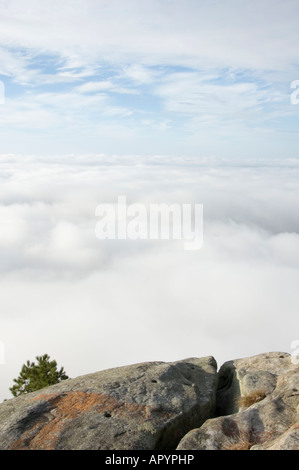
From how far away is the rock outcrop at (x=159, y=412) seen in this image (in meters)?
14.3

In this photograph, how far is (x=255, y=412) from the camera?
1570 centimetres

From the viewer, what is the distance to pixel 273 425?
14711 millimetres

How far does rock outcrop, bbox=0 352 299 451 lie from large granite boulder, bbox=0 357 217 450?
0.12ft

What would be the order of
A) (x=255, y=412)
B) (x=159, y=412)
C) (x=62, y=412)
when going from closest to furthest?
(x=255, y=412) → (x=159, y=412) → (x=62, y=412)

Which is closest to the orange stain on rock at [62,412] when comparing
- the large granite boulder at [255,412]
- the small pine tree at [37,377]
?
the large granite boulder at [255,412]

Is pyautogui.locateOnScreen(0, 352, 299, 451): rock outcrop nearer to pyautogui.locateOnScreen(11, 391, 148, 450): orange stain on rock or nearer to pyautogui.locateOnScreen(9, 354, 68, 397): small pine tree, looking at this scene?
pyautogui.locateOnScreen(11, 391, 148, 450): orange stain on rock

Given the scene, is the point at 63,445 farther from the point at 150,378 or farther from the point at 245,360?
the point at 245,360

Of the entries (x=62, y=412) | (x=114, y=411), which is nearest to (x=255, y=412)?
(x=114, y=411)

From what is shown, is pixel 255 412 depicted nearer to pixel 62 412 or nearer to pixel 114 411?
pixel 114 411

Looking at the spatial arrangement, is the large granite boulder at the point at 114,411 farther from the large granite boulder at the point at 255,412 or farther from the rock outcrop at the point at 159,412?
→ the large granite boulder at the point at 255,412

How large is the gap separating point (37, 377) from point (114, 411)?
22448 mm
